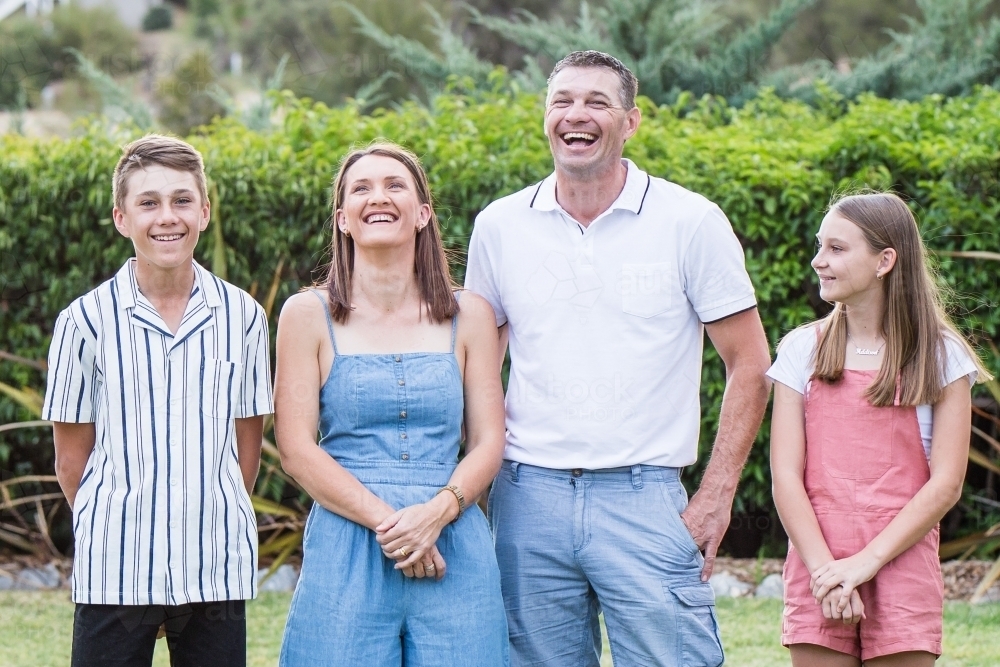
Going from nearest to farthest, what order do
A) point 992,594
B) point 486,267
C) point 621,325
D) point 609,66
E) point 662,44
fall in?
point 621,325
point 609,66
point 486,267
point 992,594
point 662,44

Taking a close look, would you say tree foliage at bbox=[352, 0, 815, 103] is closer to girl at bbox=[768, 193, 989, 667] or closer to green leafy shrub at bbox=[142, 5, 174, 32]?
girl at bbox=[768, 193, 989, 667]

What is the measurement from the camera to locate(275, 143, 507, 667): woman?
2572mm

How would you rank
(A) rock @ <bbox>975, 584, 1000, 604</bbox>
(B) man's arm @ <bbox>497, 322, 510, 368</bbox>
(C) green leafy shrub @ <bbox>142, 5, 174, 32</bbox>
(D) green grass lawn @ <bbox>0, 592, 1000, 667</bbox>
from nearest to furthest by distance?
(B) man's arm @ <bbox>497, 322, 510, 368</bbox>
(D) green grass lawn @ <bbox>0, 592, 1000, 667</bbox>
(A) rock @ <bbox>975, 584, 1000, 604</bbox>
(C) green leafy shrub @ <bbox>142, 5, 174, 32</bbox>

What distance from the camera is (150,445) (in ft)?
8.64

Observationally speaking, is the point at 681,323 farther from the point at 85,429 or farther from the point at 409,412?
the point at 85,429

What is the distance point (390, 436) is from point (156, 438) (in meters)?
0.55

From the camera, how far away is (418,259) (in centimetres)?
288

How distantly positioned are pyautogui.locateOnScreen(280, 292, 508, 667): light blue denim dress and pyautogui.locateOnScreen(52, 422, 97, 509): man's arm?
58 cm

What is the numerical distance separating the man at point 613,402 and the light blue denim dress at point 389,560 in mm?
179

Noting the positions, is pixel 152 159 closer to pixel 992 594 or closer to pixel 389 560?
pixel 389 560

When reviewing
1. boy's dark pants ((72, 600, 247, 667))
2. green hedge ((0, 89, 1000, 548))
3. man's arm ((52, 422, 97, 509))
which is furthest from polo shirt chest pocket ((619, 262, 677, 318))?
green hedge ((0, 89, 1000, 548))

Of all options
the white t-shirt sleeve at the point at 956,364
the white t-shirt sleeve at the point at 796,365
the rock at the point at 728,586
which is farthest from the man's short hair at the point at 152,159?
the rock at the point at 728,586

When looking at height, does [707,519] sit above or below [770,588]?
above

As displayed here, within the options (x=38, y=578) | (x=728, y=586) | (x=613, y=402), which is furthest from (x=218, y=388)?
(x=38, y=578)
